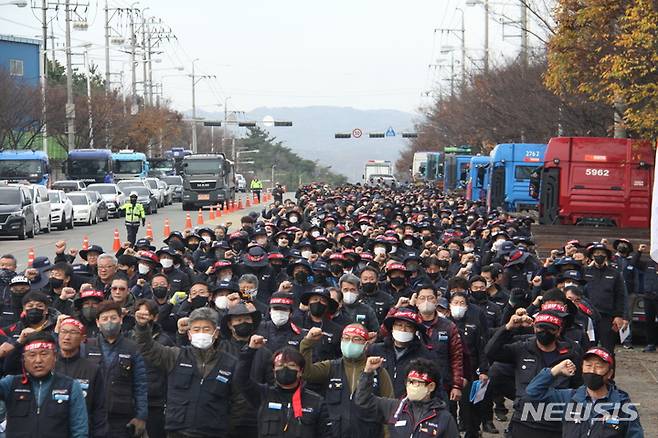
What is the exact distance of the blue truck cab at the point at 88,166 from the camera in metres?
63.3

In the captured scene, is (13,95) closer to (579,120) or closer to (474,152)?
(474,152)

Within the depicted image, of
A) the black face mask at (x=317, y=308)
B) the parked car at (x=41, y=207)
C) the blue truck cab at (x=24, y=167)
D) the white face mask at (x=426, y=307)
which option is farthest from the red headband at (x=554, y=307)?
the blue truck cab at (x=24, y=167)

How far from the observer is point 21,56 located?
86.0 m

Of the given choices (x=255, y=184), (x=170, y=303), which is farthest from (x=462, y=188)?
(x=170, y=303)

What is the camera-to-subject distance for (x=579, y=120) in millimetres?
41656

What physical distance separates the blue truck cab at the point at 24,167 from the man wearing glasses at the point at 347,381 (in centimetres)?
4538

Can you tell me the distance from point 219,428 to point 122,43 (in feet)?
243

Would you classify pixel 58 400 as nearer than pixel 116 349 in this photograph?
Yes

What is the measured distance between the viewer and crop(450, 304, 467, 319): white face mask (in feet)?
40.4

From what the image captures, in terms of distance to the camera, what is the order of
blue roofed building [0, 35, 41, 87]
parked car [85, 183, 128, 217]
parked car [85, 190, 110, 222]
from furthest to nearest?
blue roofed building [0, 35, 41, 87] < parked car [85, 183, 128, 217] < parked car [85, 190, 110, 222]

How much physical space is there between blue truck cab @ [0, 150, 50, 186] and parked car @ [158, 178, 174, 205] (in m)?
12.9

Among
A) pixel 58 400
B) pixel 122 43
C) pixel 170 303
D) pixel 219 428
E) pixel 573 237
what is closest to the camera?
pixel 58 400

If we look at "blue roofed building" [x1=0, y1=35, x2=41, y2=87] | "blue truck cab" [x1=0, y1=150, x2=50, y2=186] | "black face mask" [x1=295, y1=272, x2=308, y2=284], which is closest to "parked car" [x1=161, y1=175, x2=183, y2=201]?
"blue roofed building" [x1=0, y1=35, x2=41, y2=87]

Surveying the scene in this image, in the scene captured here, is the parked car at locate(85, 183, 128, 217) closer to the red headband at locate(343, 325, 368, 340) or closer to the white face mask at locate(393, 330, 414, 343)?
the white face mask at locate(393, 330, 414, 343)
